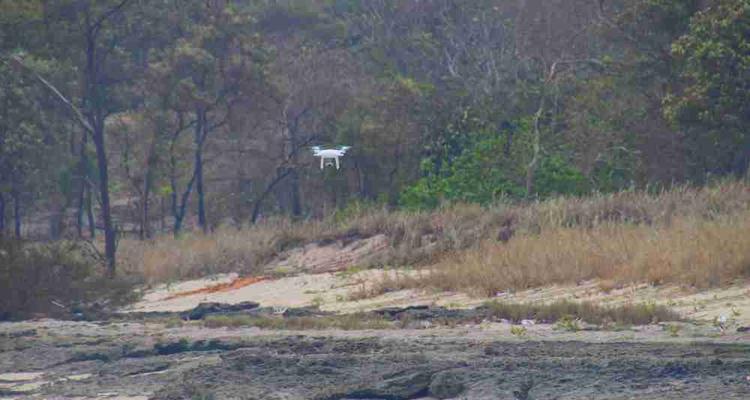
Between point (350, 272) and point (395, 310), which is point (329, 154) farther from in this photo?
point (395, 310)

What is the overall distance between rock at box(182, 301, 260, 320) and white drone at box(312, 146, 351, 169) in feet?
31.7

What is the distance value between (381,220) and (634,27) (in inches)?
277

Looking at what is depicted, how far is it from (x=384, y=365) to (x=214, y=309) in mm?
7485

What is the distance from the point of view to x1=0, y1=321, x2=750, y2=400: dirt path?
430 inches

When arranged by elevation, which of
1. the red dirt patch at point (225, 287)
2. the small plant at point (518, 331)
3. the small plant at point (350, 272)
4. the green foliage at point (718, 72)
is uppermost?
the green foliage at point (718, 72)

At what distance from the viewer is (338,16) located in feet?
162

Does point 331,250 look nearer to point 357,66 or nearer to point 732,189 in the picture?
point 732,189

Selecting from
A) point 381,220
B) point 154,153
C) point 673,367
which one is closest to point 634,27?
point 381,220

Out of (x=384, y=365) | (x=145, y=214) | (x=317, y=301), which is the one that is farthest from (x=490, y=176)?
(x=384, y=365)

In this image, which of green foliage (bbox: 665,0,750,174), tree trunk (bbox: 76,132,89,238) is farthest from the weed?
tree trunk (bbox: 76,132,89,238)

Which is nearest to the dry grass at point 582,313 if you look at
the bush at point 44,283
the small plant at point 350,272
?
the small plant at point 350,272

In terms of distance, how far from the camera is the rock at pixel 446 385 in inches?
445

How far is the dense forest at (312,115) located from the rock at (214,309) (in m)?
7.33

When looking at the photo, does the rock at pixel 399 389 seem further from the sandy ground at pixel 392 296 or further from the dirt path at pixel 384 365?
the sandy ground at pixel 392 296
